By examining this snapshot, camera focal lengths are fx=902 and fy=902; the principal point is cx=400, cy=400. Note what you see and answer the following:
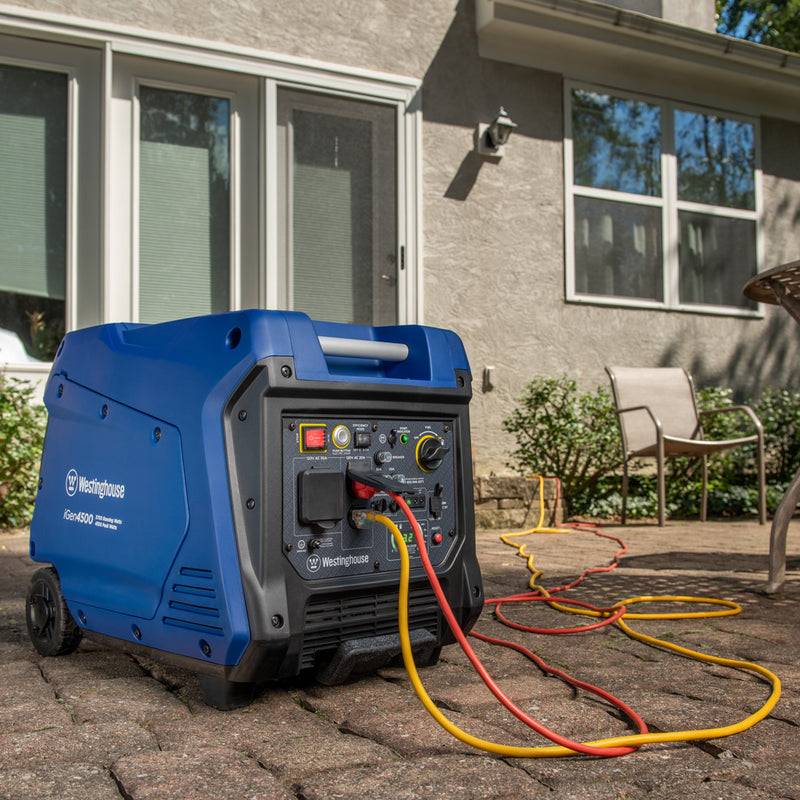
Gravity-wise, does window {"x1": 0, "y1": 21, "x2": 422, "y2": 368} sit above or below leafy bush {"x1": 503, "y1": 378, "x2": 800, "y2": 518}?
above

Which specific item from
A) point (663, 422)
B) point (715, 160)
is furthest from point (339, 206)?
point (715, 160)

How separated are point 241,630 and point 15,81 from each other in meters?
4.41

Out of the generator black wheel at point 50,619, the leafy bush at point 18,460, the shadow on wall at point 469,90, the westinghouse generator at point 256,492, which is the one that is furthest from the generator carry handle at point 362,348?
the shadow on wall at point 469,90

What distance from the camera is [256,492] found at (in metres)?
1.62

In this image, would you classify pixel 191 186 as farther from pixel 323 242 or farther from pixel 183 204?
pixel 323 242

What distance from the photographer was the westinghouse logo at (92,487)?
1842mm

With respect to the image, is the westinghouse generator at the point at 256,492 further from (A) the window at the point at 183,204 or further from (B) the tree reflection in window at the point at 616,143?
(B) the tree reflection in window at the point at 616,143

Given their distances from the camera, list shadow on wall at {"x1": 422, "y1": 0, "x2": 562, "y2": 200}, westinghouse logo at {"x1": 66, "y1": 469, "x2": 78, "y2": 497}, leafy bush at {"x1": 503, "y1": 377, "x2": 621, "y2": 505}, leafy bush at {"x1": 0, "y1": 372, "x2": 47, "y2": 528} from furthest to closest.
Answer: shadow on wall at {"x1": 422, "y1": 0, "x2": 562, "y2": 200}, leafy bush at {"x1": 503, "y1": 377, "x2": 621, "y2": 505}, leafy bush at {"x1": 0, "y1": 372, "x2": 47, "y2": 528}, westinghouse logo at {"x1": 66, "y1": 469, "x2": 78, "y2": 497}

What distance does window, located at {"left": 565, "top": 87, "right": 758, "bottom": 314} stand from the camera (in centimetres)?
666

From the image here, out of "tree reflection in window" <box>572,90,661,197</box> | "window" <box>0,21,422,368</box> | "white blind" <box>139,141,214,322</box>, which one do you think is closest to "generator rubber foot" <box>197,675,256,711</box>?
"window" <box>0,21,422,368</box>

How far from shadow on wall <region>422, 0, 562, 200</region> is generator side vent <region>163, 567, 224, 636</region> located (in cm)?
478

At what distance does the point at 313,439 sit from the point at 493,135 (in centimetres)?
485

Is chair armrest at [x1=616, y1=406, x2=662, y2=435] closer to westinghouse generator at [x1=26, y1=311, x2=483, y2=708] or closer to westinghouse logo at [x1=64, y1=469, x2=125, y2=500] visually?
westinghouse generator at [x1=26, y1=311, x2=483, y2=708]

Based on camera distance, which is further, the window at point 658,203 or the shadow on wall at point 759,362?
the shadow on wall at point 759,362
